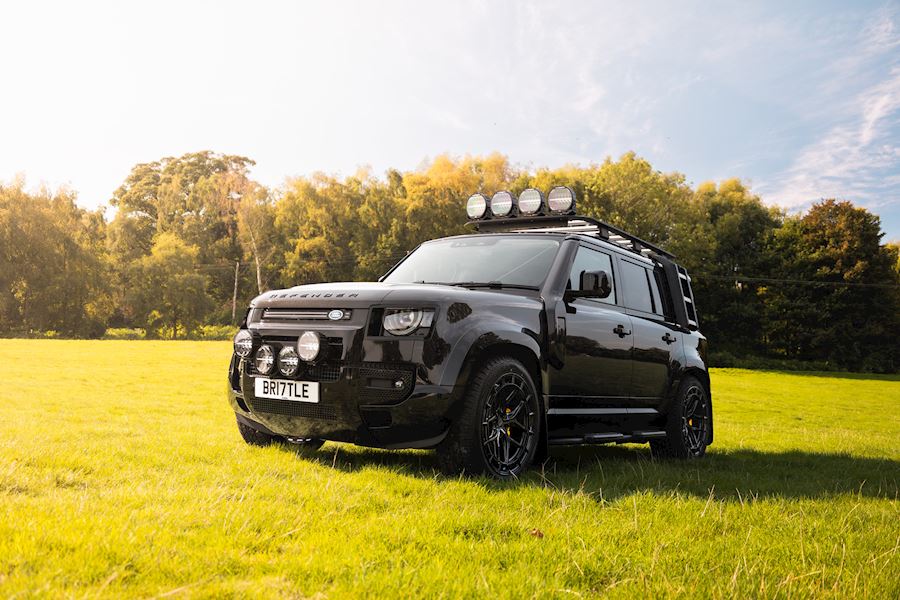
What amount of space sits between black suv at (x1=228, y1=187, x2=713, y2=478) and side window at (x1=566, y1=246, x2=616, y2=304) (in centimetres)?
2

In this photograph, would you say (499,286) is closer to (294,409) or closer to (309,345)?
(309,345)

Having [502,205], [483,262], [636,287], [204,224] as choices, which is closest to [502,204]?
[502,205]

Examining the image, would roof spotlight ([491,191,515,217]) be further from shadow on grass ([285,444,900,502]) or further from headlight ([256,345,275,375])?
headlight ([256,345,275,375])

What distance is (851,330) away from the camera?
2089 inches

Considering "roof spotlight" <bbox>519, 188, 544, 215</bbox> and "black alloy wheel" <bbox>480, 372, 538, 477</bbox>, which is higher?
"roof spotlight" <bbox>519, 188, 544, 215</bbox>

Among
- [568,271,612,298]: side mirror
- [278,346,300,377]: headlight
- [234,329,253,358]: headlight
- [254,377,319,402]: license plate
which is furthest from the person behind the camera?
[568,271,612,298]: side mirror

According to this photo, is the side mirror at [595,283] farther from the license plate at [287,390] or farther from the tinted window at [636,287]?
the license plate at [287,390]

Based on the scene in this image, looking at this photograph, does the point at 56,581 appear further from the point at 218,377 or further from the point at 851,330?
the point at 851,330

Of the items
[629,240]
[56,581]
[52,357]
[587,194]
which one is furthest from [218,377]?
[587,194]

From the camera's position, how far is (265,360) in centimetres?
564

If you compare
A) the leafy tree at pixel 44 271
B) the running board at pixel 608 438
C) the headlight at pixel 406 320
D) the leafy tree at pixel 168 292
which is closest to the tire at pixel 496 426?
the running board at pixel 608 438

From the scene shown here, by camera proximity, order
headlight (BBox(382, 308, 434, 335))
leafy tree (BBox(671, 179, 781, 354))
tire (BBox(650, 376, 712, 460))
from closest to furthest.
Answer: headlight (BBox(382, 308, 434, 335))
tire (BBox(650, 376, 712, 460))
leafy tree (BBox(671, 179, 781, 354))

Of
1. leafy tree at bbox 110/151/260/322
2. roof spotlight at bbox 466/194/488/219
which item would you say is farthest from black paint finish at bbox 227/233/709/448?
leafy tree at bbox 110/151/260/322

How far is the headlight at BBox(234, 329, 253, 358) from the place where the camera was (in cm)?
584
